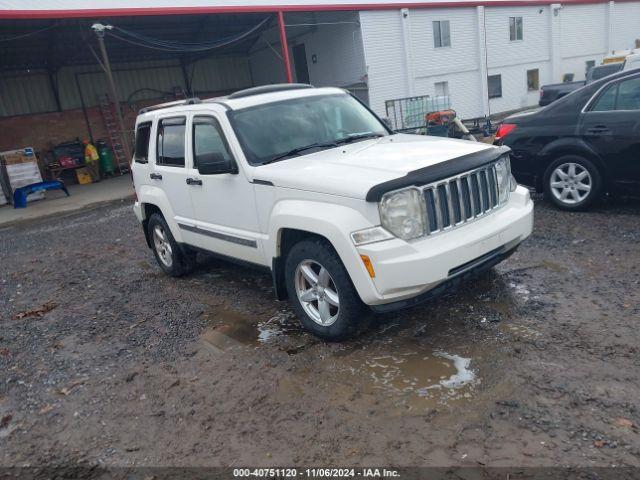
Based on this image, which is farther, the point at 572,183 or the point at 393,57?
the point at 393,57

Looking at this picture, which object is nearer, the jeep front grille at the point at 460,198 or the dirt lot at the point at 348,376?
the dirt lot at the point at 348,376

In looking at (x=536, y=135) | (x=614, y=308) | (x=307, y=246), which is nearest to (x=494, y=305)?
(x=614, y=308)

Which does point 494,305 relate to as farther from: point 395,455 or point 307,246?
point 395,455

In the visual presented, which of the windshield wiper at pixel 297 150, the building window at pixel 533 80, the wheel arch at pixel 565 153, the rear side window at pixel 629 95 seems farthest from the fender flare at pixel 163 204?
the building window at pixel 533 80

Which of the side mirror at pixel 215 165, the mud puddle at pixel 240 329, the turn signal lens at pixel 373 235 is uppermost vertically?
the side mirror at pixel 215 165

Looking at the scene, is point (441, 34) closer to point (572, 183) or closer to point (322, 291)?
point (572, 183)

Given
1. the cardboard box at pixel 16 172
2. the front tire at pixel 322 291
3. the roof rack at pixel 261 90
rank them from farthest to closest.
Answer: the cardboard box at pixel 16 172
the roof rack at pixel 261 90
the front tire at pixel 322 291

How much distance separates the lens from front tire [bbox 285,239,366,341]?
379cm

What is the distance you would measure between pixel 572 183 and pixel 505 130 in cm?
124

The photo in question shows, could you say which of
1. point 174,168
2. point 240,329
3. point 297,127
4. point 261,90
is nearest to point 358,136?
point 297,127

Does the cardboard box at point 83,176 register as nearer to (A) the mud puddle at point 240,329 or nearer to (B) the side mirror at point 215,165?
(A) the mud puddle at point 240,329

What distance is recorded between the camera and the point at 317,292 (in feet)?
13.3

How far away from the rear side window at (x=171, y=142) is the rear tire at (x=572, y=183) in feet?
15.0

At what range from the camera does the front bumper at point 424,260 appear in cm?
346
